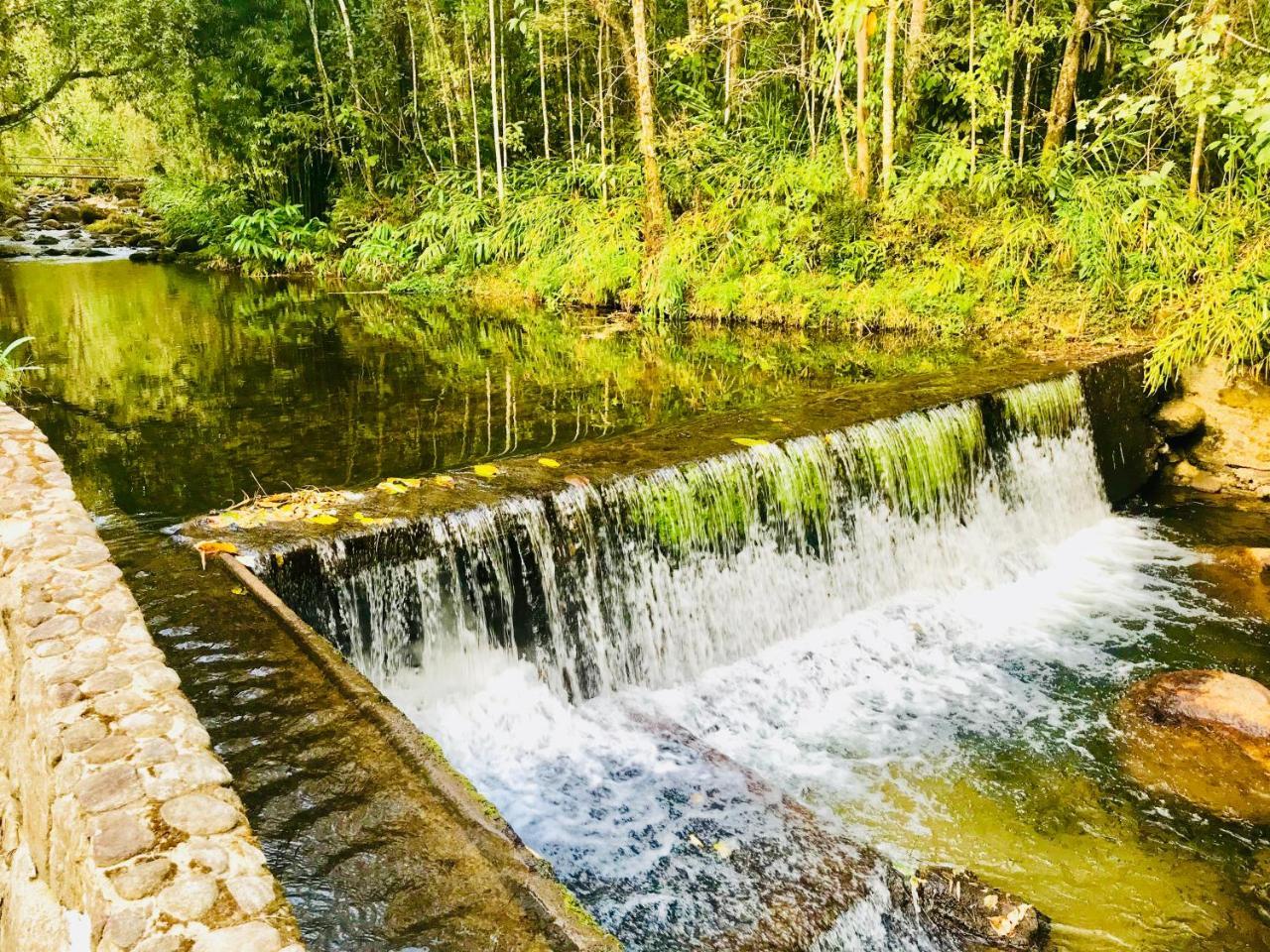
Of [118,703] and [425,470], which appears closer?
[118,703]

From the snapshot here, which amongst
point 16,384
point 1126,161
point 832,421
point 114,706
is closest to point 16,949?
point 114,706

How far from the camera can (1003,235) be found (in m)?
10.2

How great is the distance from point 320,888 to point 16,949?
0.82 meters

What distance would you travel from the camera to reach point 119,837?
1.83 meters

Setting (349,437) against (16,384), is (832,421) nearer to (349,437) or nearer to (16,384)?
(349,437)

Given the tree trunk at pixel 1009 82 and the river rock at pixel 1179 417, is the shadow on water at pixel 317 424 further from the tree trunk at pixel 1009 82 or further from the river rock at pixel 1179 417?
the tree trunk at pixel 1009 82

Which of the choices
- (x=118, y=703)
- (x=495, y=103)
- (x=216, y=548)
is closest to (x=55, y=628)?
(x=118, y=703)

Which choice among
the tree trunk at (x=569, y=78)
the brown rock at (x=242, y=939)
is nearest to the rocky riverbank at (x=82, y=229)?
the tree trunk at (x=569, y=78)

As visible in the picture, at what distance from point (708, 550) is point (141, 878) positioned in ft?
13.3

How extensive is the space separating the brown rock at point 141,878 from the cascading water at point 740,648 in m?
1.94

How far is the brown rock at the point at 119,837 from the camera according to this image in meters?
1.79

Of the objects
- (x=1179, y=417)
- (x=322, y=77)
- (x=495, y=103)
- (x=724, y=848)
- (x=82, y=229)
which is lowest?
(x=724, y=848)

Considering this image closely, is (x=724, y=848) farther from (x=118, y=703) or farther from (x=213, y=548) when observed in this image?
(x=213, y=548)

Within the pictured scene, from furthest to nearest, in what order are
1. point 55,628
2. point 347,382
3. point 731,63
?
point 731,63
point 347,382
point 55,628
